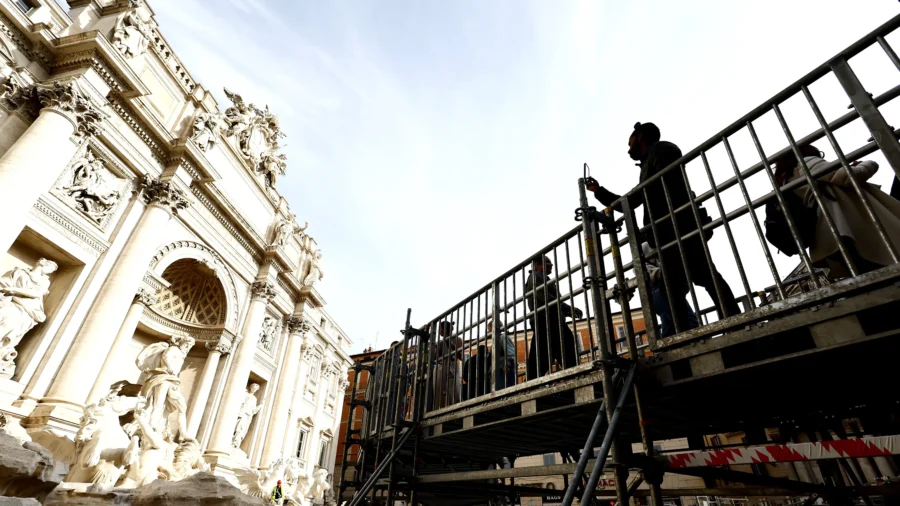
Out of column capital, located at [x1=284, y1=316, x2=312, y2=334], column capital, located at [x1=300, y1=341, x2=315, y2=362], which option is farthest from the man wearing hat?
column capital, located at [x1=300, y1=341, x2=315, y2=362]

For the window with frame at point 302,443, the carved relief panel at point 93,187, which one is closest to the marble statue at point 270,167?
the carved relief panel at point 93,187

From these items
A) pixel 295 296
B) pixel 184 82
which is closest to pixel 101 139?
pixel 184 82

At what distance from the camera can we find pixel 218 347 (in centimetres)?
1533

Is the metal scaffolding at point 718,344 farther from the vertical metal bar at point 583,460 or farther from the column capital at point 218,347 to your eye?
the column capital at point 218,347

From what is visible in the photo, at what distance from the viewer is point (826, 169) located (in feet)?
8.24

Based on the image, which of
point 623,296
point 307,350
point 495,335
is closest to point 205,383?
point 307,350

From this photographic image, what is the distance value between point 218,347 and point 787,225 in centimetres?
1680

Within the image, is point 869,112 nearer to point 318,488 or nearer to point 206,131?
point 206,131

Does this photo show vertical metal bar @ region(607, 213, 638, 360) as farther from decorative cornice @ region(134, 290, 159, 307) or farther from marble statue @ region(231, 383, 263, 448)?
marble statue @ region(231, 383, 263, 448)

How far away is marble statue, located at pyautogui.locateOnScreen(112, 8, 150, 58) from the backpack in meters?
15.5

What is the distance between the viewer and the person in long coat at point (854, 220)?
2383mm

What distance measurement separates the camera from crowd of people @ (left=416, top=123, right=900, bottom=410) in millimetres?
2430

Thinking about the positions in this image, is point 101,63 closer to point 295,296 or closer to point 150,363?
point 150,363

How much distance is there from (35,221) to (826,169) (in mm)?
13443
